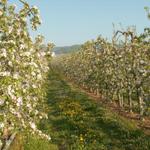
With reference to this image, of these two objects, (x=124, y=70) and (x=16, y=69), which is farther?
(x=124, y=70)

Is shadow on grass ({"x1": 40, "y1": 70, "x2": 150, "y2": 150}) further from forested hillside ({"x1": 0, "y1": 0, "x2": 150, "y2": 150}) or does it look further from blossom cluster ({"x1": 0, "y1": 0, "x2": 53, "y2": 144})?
blossom cluster ({"x1": 0, "y1": 0, "x2": 53, "y2": 144})

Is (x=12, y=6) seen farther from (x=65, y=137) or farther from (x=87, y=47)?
(x=87, y=47)

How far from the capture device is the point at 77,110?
4378 centimetres

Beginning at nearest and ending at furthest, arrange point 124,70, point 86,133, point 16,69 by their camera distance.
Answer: point 16,69, point 86,133, point 124,70

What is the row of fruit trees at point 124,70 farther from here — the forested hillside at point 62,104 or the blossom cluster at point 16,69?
the blossom cluster at point 16,69

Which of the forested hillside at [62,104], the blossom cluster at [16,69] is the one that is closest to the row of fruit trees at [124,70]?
the forested hillside at [62,104]

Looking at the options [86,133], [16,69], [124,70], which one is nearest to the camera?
[16,69]

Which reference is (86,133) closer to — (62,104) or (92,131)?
(92,131)

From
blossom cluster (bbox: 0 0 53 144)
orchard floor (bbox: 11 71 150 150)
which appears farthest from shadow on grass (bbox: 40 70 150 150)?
blossom cluster (bbox: 0 0 53 144)

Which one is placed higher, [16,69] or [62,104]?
[16,69]

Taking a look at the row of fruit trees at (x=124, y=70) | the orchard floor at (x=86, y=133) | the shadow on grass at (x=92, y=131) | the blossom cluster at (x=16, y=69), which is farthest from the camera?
the row of fruit trees at (x=124, y=70)

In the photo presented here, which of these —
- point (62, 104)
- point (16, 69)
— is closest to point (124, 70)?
point (62, 104)

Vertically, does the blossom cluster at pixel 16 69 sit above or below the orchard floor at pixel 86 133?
above

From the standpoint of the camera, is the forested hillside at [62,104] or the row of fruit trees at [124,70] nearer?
the forested hillside at [62,104]
